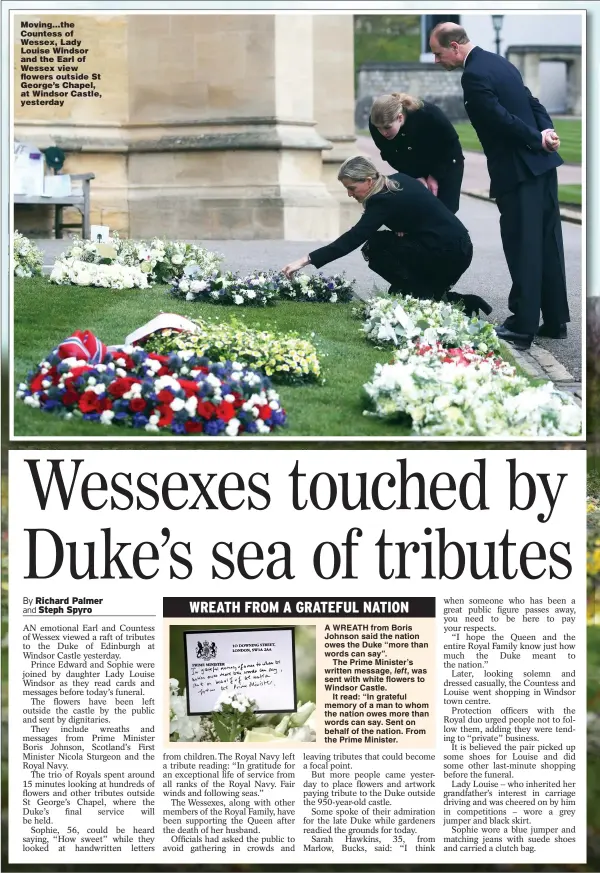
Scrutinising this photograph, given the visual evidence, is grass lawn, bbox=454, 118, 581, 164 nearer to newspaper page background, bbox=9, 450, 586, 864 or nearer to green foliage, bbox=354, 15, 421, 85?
green foliage, bbox=354, 15, 421, 85

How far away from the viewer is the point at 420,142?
8578mm

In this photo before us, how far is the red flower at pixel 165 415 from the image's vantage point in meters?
8.10

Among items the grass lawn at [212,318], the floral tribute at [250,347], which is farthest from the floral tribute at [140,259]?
the floral tribute at [250,347]

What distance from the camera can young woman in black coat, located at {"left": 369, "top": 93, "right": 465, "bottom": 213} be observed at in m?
8.46

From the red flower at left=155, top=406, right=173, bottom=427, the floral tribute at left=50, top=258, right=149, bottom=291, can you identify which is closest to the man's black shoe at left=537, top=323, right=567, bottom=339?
the red flower at left=155, top=406, right=173, bottom=427

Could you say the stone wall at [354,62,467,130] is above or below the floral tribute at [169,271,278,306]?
above

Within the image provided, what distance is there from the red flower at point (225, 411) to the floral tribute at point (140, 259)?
112cm

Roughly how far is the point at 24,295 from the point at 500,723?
419cm

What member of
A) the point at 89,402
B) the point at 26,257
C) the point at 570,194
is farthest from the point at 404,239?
the point at 26,257

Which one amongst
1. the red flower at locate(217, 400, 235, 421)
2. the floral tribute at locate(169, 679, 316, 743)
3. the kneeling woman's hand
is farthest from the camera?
the kneeling woman's hand

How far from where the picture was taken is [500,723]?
8.05 metres

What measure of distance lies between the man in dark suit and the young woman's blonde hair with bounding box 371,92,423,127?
1.05 ft

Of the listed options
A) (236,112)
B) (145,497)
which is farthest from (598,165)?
(145,497)

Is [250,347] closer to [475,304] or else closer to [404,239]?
[404,239]
